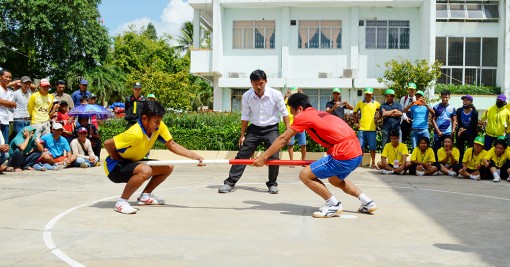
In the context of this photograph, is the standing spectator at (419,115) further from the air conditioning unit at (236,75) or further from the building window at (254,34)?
the building window at (254,34)

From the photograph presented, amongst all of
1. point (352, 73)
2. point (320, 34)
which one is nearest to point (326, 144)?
point (352, 73)

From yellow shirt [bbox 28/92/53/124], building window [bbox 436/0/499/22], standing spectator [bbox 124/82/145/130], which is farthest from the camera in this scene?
building window [bbox 436/0/499/22]

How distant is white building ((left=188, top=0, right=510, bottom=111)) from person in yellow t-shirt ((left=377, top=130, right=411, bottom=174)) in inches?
644

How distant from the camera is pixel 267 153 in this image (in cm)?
738

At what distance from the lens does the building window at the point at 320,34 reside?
101 feet

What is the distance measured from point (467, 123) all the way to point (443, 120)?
610 mm

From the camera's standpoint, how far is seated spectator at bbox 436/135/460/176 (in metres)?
13.4

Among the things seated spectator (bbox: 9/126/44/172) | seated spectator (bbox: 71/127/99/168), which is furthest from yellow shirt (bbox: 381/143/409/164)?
seated spectator (bbox: 9/126/44/172)

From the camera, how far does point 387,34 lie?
101ft

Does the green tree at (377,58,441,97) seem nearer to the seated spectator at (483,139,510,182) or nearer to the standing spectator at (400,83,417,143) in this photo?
the standing spectator at (400,83,417,143)

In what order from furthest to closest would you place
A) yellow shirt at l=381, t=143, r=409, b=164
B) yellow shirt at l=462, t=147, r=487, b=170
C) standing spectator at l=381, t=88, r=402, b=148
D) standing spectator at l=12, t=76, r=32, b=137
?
standing spectator at l=381, t=88, r=402, b=148 → yellow shirt at l=381, t=143, r=409, b=164 → standing spectator at l=12, t=76, r=32, b=137 → yellow shirt at l=462, t=147, r=487, b=170

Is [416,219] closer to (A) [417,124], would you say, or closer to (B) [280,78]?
(A) [417,124]

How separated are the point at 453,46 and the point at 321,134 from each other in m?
27.5

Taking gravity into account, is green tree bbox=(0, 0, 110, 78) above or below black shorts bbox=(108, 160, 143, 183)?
above
